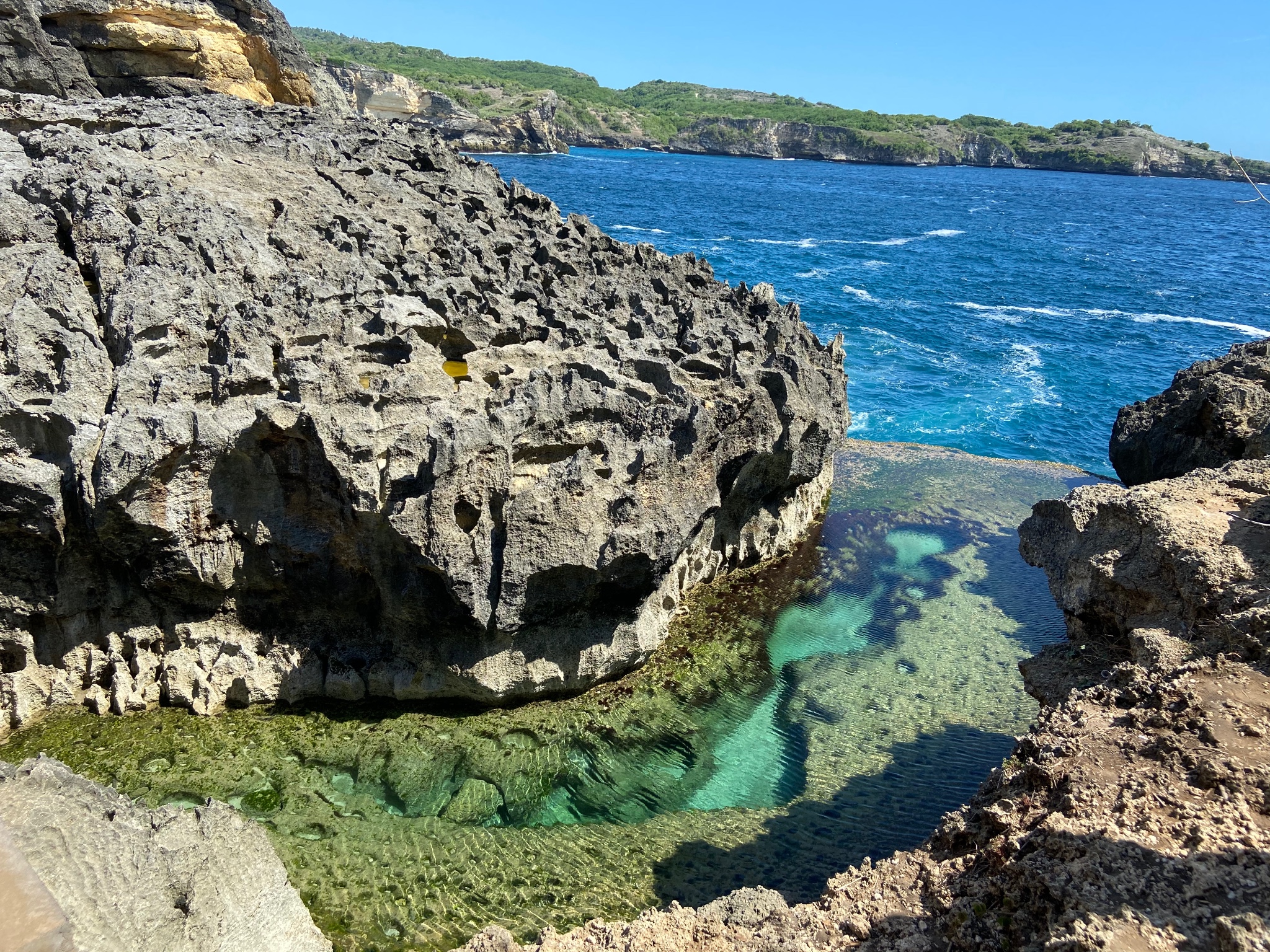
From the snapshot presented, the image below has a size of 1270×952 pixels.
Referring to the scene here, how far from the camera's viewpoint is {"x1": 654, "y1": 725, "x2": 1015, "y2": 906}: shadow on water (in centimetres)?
1008

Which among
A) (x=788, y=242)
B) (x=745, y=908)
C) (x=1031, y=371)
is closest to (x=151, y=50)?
(x=745, y=908)

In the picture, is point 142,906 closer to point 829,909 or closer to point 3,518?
point 829,909

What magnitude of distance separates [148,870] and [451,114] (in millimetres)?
141933

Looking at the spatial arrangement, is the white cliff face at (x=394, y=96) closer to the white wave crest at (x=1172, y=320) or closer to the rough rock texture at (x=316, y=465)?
the white wave crest at (x=1172, y=320)

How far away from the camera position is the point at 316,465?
11688 mm

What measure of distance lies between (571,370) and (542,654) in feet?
15.1

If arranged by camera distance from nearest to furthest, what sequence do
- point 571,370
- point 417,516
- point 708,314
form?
point 417,516, point 571,370, point 708,314

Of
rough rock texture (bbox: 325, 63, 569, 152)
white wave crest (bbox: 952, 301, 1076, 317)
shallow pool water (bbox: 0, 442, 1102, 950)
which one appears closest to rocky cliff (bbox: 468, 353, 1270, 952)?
shallow pool water (bbox: 0, 442, 1102, 950)

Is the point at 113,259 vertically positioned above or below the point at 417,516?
above

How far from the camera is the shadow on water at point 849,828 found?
10.1 m

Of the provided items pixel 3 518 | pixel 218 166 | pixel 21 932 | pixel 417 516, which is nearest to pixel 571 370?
pixel 417 516

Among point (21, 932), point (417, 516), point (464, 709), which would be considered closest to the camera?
point (21, 932)

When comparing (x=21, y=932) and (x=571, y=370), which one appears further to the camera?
(x=571, y=370)

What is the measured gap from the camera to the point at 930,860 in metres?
7.38
